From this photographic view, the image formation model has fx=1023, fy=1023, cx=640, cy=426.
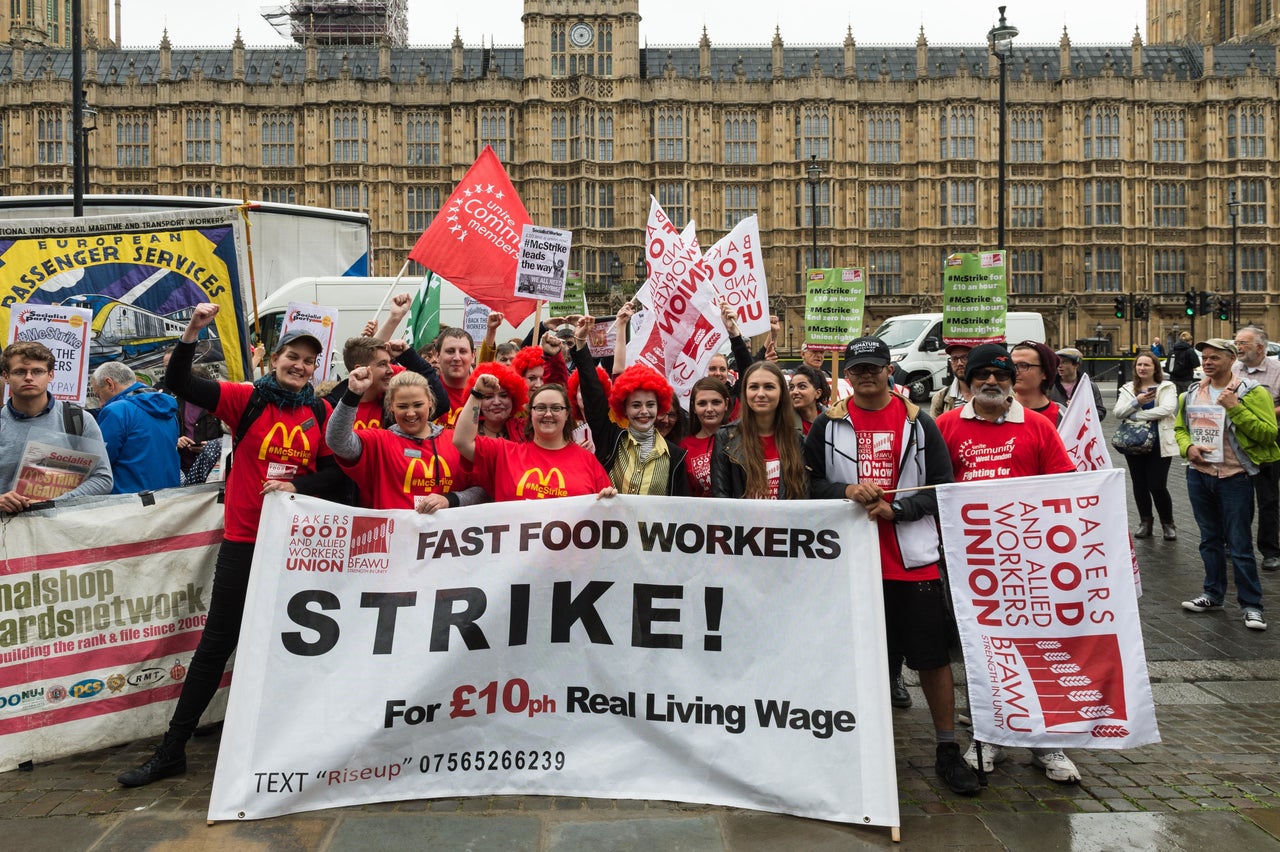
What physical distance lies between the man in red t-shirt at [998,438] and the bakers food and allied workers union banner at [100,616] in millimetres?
3435

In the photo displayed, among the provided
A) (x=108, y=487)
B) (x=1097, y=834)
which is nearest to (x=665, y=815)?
(x=1097, y=834)

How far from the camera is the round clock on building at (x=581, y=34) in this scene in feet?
161

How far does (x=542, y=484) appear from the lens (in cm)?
436

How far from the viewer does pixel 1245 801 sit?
387 centimetres

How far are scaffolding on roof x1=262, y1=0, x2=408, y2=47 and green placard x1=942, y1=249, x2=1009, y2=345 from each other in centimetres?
5279

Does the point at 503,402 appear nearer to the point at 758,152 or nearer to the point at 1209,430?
the point at 1209,430

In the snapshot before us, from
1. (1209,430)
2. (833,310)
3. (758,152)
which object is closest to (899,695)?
(1209,430)

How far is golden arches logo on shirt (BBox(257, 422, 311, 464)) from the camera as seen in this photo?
4348 mm

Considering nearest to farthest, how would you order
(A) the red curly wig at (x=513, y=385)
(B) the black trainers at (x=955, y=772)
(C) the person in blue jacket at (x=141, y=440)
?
(B) the black trainers at (x=955, y=772) < (A) the red curly wig at (x=513, y=385) < (C) the person in blue jacket at (x=141, y=440)

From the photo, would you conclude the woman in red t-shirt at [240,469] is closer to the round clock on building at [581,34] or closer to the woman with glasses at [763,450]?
the woman with glasses at [763,450]

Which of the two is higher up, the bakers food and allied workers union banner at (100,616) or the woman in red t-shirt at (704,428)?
the woman in red t-shirt at (704,428)

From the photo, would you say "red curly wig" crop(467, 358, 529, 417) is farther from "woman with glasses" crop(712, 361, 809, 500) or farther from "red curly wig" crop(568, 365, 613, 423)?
"woman with glasses" crop(712, 361, 809, 500)

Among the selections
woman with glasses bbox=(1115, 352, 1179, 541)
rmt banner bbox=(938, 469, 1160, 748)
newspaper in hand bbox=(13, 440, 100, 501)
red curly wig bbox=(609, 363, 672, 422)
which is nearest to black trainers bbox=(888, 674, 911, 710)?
rmt banner bbox=(938, 469, 1160, 748)

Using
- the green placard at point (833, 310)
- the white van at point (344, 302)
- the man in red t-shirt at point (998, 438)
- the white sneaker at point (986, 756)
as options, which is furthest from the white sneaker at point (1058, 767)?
the white van at point (344, 302)
